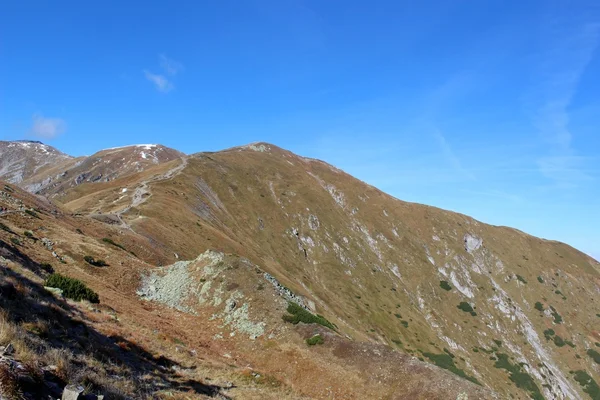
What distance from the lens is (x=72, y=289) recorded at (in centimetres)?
2436

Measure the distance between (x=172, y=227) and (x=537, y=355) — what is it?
134 meters

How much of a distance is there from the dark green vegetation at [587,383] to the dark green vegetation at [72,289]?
156372 mm

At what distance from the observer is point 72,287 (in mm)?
24469

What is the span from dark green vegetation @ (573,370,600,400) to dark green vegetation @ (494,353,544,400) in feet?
69.7

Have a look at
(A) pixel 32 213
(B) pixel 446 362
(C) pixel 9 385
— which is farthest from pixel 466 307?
(C) pixel 9 385

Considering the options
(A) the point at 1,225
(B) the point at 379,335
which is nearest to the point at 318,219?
(B) the point at 379,335

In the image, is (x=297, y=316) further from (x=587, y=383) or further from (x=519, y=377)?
(x=587, y=383)

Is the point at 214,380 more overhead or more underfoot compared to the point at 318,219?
more underfoot

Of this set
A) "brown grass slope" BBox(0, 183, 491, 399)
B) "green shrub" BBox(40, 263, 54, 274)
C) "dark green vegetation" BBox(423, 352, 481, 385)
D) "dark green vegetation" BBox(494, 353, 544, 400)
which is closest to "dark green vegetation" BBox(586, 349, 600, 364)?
"dark green vegetation" BBox(494, 353, 544, 400)

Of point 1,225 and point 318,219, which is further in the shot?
point 318,219

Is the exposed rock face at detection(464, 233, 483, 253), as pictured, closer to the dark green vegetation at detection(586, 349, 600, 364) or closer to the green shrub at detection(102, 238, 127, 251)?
the dark green vegetation at detection(586, 349, 600, 364)

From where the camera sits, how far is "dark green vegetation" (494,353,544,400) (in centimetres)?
11262

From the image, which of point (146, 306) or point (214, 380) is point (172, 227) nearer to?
point (146, 306)

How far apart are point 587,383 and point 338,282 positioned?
91630mm
